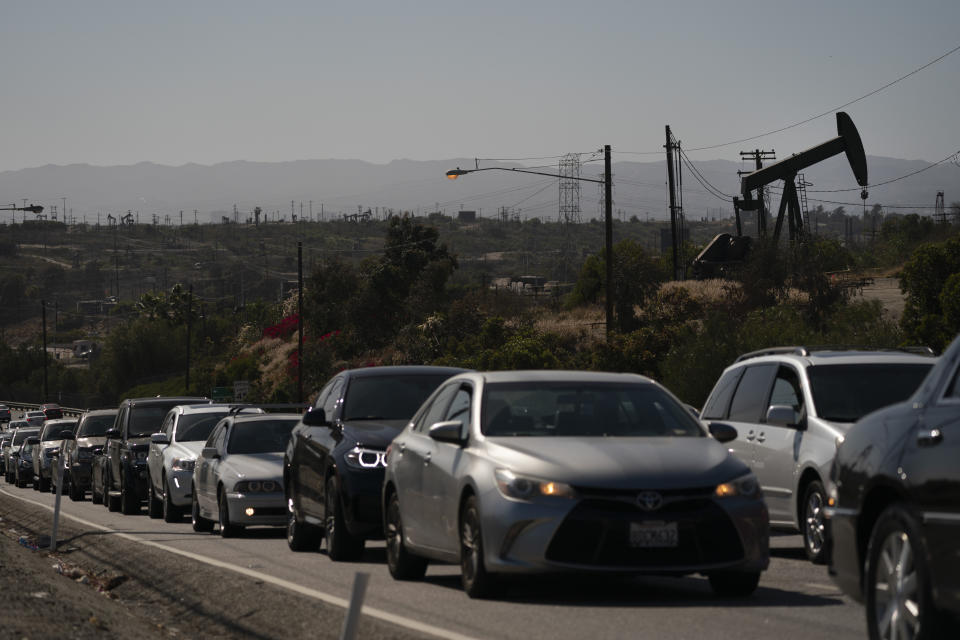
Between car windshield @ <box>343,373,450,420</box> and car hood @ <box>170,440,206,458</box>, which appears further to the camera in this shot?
car hood @ <box>170,440,206,458</box>

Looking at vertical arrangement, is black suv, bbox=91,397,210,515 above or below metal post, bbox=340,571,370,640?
below

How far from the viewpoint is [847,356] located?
1338 cm

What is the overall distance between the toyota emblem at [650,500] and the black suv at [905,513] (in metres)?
1.77

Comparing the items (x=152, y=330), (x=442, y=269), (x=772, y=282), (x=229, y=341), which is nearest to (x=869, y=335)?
(x=772, y=282)

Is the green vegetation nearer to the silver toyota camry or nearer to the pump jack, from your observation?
the pump jack

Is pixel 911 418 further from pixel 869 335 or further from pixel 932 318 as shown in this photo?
pixel 932 318

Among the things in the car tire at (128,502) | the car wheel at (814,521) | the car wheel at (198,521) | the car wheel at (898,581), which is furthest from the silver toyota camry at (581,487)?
the car tire at (128,502)

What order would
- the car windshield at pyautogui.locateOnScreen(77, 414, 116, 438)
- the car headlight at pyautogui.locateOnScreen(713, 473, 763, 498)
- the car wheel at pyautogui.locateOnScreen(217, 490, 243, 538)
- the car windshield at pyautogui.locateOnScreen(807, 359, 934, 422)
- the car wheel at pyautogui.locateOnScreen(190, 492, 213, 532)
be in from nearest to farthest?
the car headlight at pyautogui.locateOnScreen(713, 473, 763, 498) → the car windshield at pyautogui.locateOnScreen(807, 359, 934, 422) → the car wheel at pyautogui.locateOnScreen(217, 490, 243, 538) → the car wheel at pyautogui.locateOnScreen(190, 492, 213, 532) → the car windshield at pyautogui.locateOnScreen(77, 414, 116, 438)

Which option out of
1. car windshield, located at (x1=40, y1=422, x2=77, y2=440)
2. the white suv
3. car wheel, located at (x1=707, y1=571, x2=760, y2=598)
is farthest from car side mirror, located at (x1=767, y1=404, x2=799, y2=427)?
car windshield, located at (x1=40, y1=422, x2=77, y2=440)

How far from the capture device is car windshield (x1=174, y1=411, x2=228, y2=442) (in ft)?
76.2

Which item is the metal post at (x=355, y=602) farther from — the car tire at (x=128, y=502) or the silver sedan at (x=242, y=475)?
the car tire at (x=128, y=502)

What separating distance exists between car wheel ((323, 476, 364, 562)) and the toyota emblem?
495cm

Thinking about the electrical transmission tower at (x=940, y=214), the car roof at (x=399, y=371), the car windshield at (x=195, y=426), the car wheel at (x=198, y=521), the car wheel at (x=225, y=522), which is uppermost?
the electrical transmission tower at (x=940, y=214)

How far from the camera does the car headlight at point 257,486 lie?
18.1 metres
